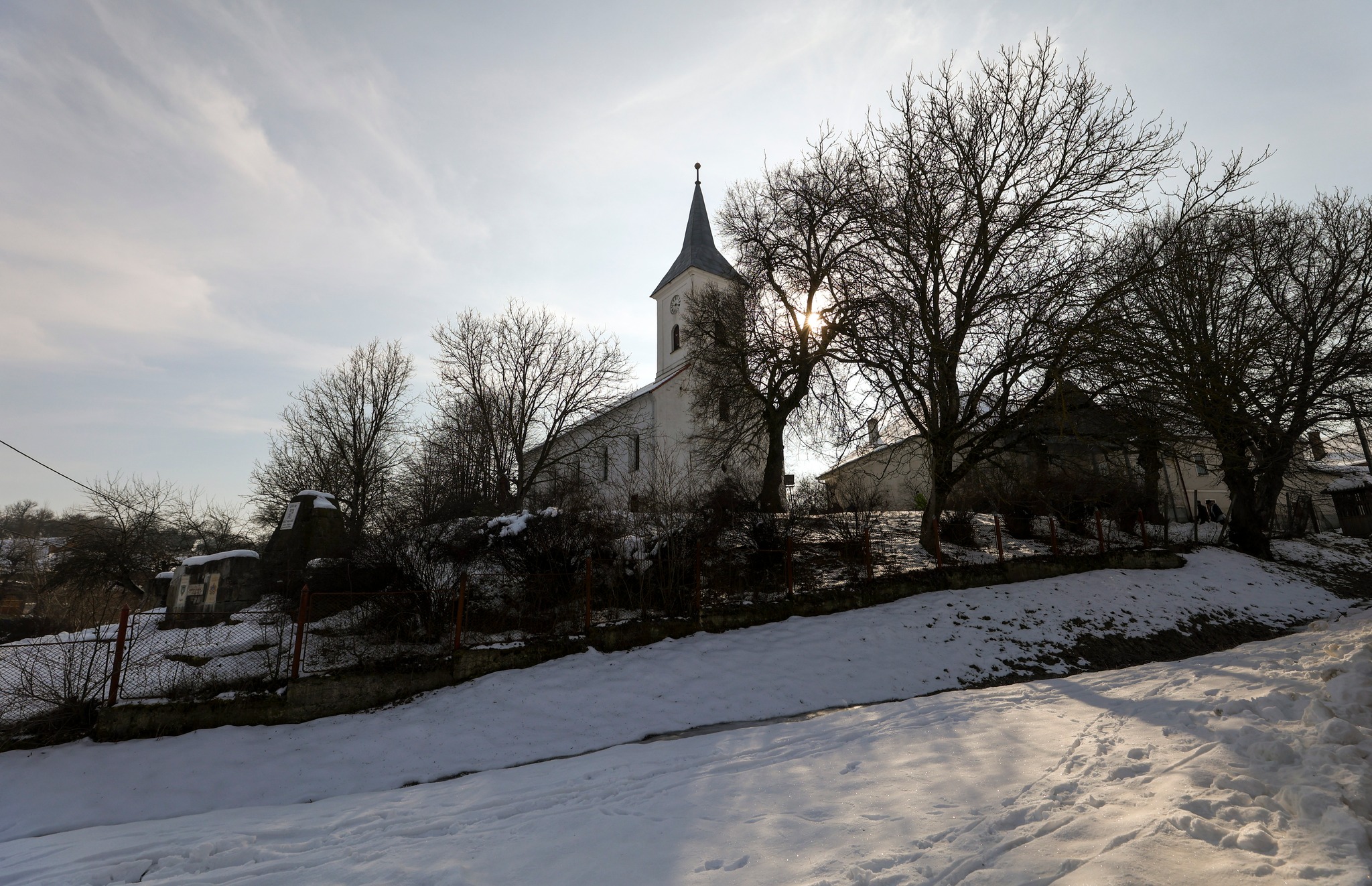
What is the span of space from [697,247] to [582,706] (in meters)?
30.3

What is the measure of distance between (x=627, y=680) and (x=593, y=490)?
26.8 ft

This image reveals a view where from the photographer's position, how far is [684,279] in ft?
114

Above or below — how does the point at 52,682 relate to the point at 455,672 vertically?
above

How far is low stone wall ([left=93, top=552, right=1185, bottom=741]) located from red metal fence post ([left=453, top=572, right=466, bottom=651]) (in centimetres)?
18

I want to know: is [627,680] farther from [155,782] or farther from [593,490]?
[593,490]

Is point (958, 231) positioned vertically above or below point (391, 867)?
above

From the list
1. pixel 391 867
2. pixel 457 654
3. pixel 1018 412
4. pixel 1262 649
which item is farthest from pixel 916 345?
pixel 391 867

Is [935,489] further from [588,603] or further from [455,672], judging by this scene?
[455,672]

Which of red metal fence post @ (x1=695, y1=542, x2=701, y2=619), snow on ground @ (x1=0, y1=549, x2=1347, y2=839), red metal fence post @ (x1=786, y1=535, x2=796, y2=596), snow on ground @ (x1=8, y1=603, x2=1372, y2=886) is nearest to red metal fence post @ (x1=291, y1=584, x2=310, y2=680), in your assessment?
snow on ground @ (x1=0, y1=549, x2=1347, y2=839)

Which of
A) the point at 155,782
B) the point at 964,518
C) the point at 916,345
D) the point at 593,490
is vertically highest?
the point at 916,345

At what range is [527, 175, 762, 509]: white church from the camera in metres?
28.6

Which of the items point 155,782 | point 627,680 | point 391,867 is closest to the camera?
point 391,867

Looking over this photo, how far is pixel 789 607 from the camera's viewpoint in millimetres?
11562

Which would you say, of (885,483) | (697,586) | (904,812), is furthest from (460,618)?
(885,483)
